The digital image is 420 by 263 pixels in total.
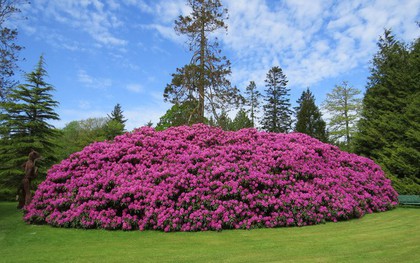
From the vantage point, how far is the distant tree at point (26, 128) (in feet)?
53.1

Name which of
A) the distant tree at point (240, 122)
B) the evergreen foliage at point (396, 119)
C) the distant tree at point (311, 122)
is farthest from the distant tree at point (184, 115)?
the distant tree at point (311, 122)

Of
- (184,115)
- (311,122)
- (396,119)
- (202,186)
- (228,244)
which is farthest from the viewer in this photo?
(311,122)

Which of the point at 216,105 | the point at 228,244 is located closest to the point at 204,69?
the point at 216,105

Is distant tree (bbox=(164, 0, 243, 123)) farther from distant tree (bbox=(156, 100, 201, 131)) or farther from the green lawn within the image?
the green lawn

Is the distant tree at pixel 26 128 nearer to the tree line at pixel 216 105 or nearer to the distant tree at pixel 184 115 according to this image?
the tree line at pixel 216 105

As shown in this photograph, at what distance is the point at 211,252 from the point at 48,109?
15628 mm

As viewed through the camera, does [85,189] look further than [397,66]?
No

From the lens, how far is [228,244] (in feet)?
17.9

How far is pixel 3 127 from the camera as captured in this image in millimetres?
16359

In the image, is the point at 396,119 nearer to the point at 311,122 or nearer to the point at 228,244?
the point at 228,244

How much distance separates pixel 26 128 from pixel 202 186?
44.4ft

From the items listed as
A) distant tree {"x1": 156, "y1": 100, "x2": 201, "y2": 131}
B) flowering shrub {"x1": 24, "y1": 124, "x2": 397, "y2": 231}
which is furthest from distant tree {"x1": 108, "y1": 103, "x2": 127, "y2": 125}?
flowering shrub {"x1": 24, "y1": 124, "x2": 397, "y2": 231}

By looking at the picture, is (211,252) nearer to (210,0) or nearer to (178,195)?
(178,195)

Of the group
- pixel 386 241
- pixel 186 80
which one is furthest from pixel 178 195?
pixel 186 80
